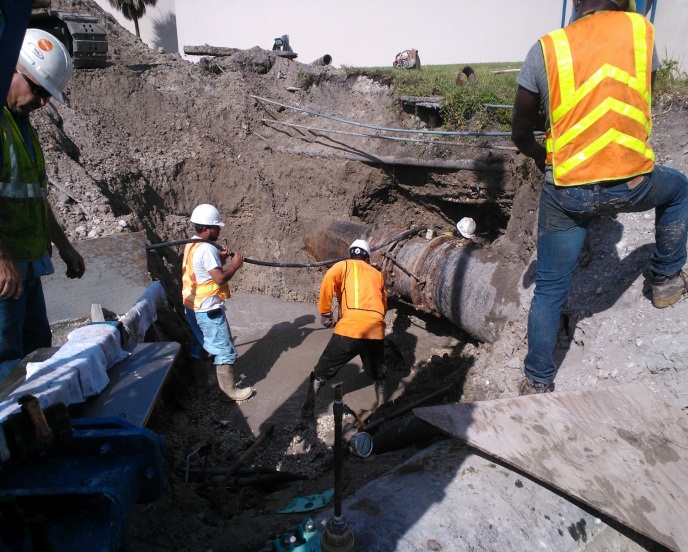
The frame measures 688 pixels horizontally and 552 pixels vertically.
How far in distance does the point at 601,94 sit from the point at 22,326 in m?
3.13

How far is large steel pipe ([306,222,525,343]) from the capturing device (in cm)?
404

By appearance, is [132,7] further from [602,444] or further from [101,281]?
[602,444]

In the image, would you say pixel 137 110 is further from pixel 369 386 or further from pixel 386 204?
pixel 369 386

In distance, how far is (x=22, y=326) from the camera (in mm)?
2654

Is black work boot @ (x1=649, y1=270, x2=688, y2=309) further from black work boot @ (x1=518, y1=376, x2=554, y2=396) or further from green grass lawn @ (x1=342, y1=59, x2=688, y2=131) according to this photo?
green grass lawn @ (x1=342, y1=59, x2=688, y2=131)

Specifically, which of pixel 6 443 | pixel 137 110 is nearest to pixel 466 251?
pixel 6 443

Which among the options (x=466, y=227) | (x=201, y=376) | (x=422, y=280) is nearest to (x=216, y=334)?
(x=201, y=376)

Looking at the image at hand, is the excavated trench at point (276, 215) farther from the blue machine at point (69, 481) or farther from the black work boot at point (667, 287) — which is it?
the black work boot at point (667, 287)

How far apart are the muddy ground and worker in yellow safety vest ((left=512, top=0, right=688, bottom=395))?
0.75 m

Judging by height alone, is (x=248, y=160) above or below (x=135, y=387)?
above

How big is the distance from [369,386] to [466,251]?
5.56 ft

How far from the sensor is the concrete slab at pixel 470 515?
1891 mm

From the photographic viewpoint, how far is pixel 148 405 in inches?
80.6

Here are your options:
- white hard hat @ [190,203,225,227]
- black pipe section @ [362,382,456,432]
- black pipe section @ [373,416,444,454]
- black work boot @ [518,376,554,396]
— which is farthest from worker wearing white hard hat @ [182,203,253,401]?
black work boot @ [518,376,554,396]
